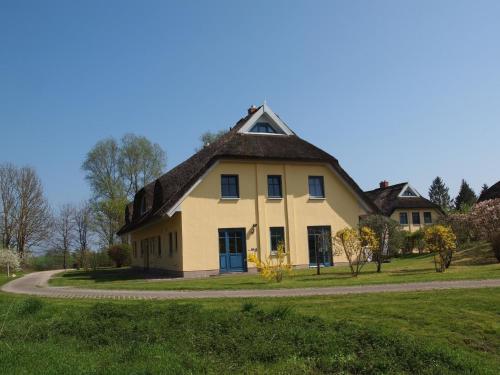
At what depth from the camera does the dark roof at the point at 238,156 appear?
953 inches

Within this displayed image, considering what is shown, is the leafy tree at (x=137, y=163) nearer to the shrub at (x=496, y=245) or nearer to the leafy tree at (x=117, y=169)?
the leafy tree at (x=117, y=169)

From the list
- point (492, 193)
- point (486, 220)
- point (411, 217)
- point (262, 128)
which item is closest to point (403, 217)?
point (411, 217)

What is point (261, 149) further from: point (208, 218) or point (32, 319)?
point (32, 319)

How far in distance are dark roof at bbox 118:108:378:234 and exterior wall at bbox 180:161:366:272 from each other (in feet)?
2.04

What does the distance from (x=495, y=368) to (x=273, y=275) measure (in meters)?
11.3

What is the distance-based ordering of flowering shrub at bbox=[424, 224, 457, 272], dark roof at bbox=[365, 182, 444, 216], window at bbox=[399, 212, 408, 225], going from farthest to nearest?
1. window at bbox=[399, 212, 408, 225]
2. dark roof at bbox=[365, 182, 444, 216]
3. flowering shrub at bbox=[424, 224, 457, 272]

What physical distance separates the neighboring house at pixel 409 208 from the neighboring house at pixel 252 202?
25167mm

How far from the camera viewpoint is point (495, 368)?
670cm

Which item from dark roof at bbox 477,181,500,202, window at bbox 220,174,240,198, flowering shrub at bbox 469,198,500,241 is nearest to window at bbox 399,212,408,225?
dark roof at bbox 477,181,500,202

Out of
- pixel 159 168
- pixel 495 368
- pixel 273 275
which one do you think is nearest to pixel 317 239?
pixel 273 275

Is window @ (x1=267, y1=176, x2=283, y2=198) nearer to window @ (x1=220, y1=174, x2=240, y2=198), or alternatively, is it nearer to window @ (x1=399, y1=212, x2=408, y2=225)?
window @ (x1=220, y1=174, x2=240, y2=198)

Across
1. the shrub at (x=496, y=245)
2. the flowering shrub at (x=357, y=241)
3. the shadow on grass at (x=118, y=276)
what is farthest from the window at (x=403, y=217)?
the flowering shrub at (x=357, y=241)

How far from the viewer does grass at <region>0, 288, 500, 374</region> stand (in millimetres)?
6691

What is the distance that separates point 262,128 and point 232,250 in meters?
7.17
